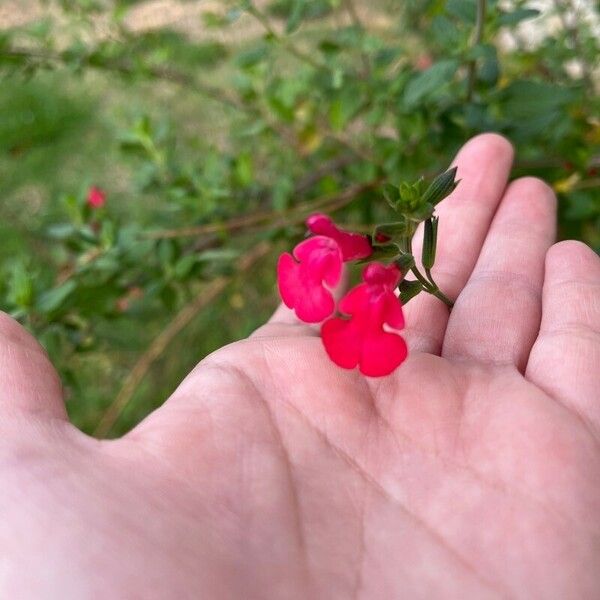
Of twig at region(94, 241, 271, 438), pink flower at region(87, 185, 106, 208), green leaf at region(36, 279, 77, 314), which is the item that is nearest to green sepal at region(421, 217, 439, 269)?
green leaf at region(36, 279, 77, 314)

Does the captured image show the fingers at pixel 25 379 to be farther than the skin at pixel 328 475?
Yes

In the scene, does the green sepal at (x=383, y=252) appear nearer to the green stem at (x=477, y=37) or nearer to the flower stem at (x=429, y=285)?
the flower stem at (x=429, y=285)

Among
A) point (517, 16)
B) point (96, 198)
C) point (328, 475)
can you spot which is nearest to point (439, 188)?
point (328, 475)

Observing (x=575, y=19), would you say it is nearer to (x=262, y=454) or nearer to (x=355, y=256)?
(x=355, y=256)

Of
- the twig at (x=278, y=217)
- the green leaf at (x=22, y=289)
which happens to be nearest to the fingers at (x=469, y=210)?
the twig at (x=278, y=217)

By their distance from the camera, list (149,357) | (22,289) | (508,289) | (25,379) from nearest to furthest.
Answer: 1. (25,379)
2. (508,289)
3. (22,289)
4. (149,357)

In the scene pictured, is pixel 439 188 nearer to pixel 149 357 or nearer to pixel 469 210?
pixel 469 210
